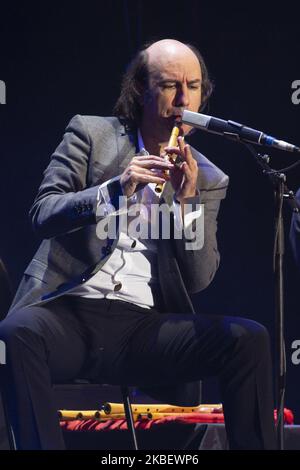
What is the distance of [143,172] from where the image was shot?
244cm

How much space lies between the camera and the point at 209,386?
427cm

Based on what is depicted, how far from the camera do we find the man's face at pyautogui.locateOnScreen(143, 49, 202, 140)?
2.82 meters

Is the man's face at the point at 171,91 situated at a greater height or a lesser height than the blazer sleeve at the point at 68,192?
greater

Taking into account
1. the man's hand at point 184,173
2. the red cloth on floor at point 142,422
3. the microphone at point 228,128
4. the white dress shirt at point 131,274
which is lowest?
the red cloth on floor at point 142,422

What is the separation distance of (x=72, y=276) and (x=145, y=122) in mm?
672

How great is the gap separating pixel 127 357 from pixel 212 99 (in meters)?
1.99

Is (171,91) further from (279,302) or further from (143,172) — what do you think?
(279,302)

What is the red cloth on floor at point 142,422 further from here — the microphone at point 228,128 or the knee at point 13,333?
the microphone at point 228,128

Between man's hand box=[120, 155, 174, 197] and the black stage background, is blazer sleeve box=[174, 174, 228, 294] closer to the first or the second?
man's hand box=[120, 155, 174, 197]

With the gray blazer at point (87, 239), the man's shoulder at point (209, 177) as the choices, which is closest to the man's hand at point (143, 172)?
the gray blazer at point (87, 239)

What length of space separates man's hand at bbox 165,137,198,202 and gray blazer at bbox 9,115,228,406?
0.05 meters

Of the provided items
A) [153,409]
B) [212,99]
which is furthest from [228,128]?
[212,99]

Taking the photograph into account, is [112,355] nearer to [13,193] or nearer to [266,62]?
[13,193]

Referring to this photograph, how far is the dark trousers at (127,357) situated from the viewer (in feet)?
7.50
